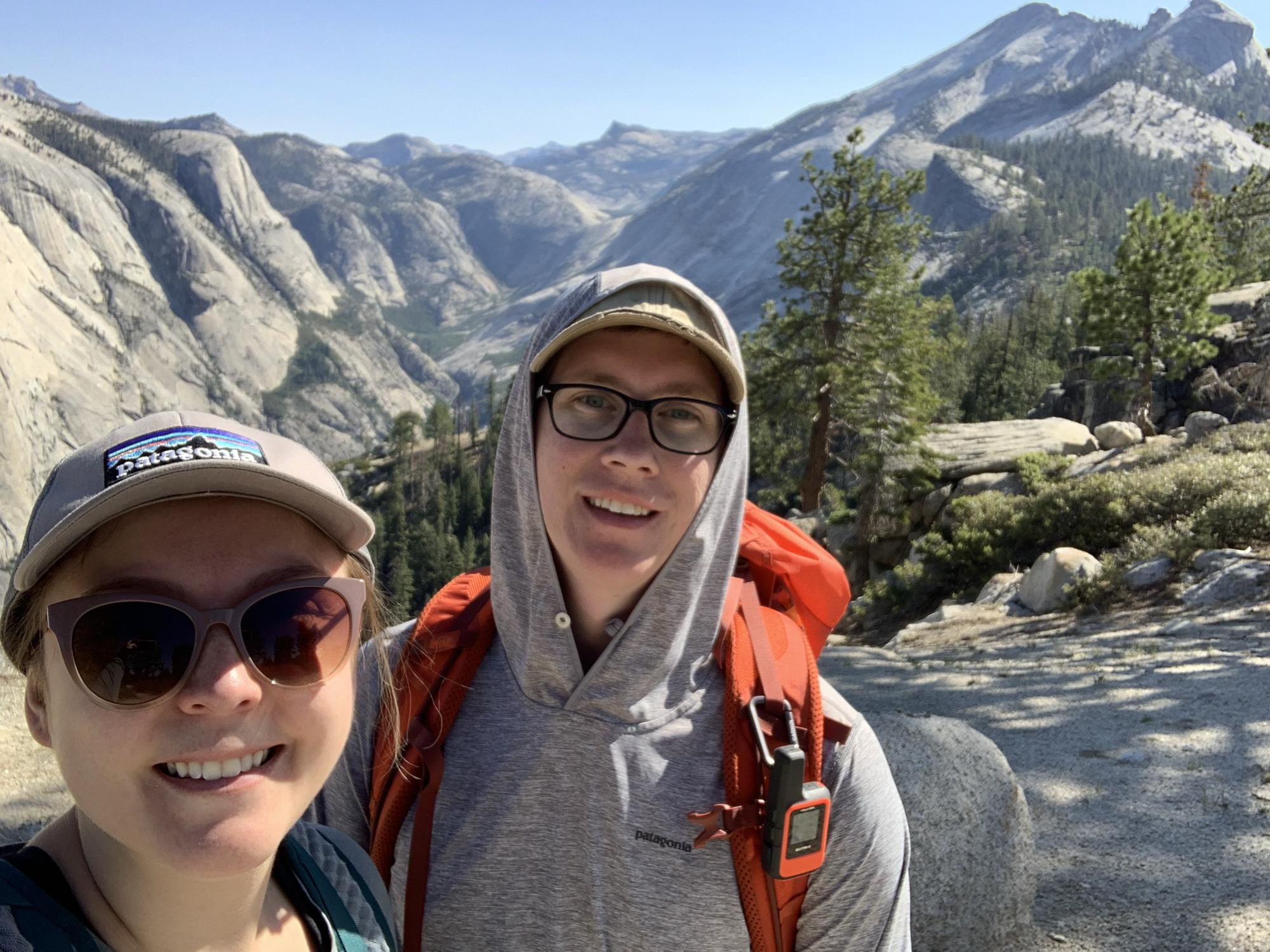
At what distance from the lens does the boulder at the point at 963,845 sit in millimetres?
4109

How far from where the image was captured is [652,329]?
188cm

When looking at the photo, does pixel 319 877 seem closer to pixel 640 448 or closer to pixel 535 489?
pixel 535 489

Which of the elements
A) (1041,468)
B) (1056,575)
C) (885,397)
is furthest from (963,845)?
(885,397)

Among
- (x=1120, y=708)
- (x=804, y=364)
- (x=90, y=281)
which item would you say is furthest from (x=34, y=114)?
(x=1120, y=708)

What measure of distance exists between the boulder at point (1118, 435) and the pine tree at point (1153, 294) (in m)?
0.32

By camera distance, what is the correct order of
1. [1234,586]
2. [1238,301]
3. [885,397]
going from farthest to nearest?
[1238,301]
[885,397]
[1234,586]

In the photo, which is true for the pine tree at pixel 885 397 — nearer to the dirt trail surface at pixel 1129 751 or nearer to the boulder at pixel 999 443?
the boulder at pixel 999 443

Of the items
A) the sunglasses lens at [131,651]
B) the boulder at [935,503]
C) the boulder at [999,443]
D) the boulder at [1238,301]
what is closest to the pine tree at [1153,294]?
the boulder at [999,443]

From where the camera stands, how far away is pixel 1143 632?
992 centimetres

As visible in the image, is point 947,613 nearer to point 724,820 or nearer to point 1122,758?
point 1122,758

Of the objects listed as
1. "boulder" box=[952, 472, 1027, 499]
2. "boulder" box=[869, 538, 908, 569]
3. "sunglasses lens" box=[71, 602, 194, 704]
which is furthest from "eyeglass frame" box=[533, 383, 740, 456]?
"boulder" box=[869, 538, 908, 569]

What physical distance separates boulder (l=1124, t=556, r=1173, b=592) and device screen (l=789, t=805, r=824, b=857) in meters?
11.6

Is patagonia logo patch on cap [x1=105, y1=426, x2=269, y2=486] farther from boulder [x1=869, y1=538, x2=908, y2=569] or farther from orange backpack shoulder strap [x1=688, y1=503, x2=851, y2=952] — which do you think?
boulder [x1=869, y1=538, x2=908, y2=569]

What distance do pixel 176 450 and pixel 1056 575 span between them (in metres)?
13.1
